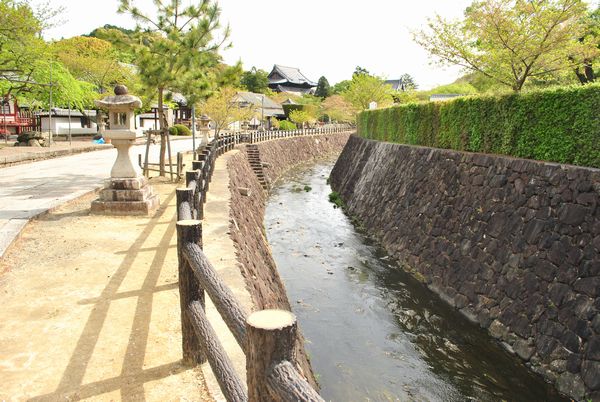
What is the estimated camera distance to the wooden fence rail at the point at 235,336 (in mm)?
1723

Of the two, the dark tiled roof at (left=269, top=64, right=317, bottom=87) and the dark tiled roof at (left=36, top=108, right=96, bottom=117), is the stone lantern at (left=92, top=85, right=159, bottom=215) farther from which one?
the dark tiled roof at (left=269, top=64, right=317, bottom=87)

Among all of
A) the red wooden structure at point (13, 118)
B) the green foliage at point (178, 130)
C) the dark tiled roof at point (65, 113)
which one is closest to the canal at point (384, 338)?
the red wooden structure at point (13, 118)

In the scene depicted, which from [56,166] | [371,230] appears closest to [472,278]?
[371,230]

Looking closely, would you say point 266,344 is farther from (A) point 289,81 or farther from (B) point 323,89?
(A) point 289,81

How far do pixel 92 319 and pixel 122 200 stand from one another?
182 inches

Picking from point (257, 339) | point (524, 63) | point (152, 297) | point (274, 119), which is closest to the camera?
point (257, 339)

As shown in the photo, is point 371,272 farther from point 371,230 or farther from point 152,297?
point 152,297

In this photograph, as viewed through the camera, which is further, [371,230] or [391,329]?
[371,230]

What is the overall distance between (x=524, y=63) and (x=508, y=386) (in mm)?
9120

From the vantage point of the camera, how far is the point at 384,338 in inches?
294

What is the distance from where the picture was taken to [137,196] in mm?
8289

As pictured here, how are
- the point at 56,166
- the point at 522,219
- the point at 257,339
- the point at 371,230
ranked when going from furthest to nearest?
the point at 56,166
the point at 371,230
the point at 522,219
the point at 257,339

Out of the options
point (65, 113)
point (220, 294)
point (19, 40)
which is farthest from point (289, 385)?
point (65, 113)

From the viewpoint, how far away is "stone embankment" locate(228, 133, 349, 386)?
21.8 ft
